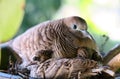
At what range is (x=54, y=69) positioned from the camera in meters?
0.89

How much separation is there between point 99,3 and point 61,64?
0.29 meters

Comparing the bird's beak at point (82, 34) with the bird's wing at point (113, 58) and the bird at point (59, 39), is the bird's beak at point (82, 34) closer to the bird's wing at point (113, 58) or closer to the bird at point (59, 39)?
the bird at point (59, 39)

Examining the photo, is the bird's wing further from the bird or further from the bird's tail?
the bird's tail

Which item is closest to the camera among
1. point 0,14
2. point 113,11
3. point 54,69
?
point 54,69

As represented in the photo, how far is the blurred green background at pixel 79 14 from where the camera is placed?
104 cm

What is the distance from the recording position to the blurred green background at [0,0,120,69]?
1041mm

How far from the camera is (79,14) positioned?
41.4 inches

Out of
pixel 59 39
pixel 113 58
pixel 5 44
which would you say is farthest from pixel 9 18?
pixel 113 58

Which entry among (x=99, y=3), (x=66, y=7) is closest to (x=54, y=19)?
(x=66, y=7)

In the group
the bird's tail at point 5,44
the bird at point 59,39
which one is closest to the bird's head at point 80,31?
the bird at point 59,39

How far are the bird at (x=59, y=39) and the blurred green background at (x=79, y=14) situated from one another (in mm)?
76

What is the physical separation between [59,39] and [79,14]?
0.46 feet

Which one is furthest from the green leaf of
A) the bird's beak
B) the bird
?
the bird's beak

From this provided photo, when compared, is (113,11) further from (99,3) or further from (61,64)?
(61,64)
